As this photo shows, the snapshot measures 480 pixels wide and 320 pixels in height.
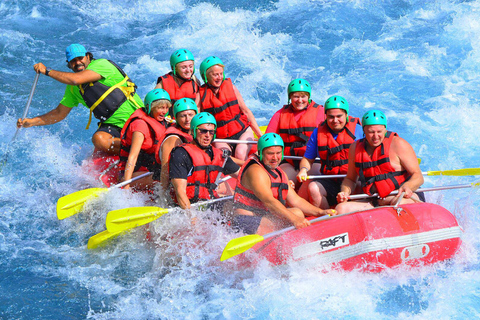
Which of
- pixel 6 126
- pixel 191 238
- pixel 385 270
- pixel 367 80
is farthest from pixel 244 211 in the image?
pixel 367 80

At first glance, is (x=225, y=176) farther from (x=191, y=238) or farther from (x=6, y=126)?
(x=6, y=126)

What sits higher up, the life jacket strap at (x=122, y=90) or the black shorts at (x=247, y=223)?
the life jacket strap at (x=122, y=90)

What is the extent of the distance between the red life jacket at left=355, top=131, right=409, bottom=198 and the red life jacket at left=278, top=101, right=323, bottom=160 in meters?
0.89

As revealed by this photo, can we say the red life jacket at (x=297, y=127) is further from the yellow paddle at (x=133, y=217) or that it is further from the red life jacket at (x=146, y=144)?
the red life jacket at (x=146, y=144)

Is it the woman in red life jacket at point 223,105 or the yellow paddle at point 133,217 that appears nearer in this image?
the yellow paddle at point 133,217

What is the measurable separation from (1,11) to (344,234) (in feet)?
37.4

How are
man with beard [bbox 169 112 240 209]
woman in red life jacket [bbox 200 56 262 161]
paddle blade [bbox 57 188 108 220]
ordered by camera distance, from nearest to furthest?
man with beard [bbox 169 112 240 209] → paddle blade [bbox 57 188 108 220] → woman in red life jacket [bbox 200 56 262 161]

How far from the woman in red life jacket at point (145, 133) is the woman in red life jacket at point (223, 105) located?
564 mm

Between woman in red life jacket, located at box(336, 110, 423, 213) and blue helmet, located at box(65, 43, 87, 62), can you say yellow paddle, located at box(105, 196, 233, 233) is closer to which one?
woman in red life jacket, located at box(336, 110, 423, 213)

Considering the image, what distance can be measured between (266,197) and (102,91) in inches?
107

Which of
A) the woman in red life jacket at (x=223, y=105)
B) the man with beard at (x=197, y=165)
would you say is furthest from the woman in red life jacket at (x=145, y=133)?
the man with beard at (x=197, y=165)

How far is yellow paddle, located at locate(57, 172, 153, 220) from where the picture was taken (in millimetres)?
5457

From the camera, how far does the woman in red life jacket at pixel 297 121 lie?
564 centimetres

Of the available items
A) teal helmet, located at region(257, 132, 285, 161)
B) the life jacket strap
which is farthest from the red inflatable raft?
the life jacket strap
